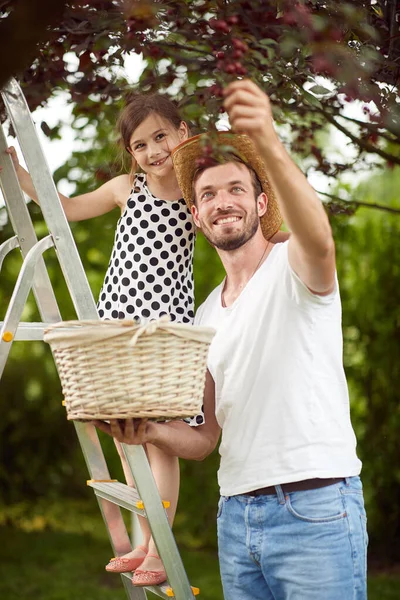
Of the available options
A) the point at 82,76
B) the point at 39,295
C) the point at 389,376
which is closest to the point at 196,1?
the point at 82,76

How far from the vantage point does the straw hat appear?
2.60 m

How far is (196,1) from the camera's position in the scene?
2.53 meters

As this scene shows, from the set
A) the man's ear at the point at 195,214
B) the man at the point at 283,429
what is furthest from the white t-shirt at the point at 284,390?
the man's ear at the point at 195,214

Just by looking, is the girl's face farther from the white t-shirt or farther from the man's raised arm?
the man's raised arm

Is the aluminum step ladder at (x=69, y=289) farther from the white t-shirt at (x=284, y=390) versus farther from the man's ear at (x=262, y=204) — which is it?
the man's ear at (x=262, y=204)

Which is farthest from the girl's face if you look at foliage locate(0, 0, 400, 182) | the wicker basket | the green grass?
the green grass

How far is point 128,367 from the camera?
2000mm

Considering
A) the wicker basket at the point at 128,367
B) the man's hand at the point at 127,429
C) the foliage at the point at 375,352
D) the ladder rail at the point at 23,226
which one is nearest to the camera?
the wicker basket at the point at 128,367

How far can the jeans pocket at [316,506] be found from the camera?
2.19m

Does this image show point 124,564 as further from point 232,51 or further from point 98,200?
point 232,51

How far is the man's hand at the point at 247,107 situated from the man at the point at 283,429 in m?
0.27

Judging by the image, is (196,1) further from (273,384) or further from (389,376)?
(389,376)

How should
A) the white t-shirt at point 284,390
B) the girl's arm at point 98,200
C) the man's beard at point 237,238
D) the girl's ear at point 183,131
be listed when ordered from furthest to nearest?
the girl's arm at point 98,200
the girl's ear at point 183,131
the man's beard at point 237,238
the white t-shirt at point 284,390

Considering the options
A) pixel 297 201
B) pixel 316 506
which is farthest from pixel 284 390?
pixel 297 201
